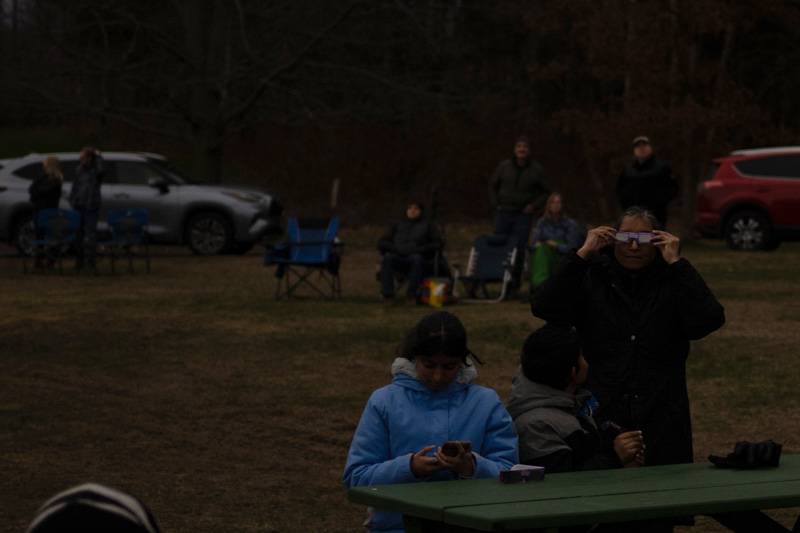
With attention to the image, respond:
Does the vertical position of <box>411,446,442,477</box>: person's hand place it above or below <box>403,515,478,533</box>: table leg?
above

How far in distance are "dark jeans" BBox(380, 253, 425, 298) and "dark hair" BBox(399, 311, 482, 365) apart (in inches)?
600

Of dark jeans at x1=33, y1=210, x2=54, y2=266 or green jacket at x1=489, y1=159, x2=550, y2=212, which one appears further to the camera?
dark jeans at x1=33, y1=210, x2=54, y2=266

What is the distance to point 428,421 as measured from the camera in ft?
18.4

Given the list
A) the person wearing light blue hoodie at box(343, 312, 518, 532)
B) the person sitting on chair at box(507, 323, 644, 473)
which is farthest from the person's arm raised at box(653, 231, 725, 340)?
the person wearing light blue hoodie at box(343, 312, 518, 532)

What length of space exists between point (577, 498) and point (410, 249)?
1563 centimetres

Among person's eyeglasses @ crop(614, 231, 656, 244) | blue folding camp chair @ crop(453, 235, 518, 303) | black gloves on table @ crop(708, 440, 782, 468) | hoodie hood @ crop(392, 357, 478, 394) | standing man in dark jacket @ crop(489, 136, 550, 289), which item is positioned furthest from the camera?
standing man in dark jacket @ crop(489, 136, 550, 289)

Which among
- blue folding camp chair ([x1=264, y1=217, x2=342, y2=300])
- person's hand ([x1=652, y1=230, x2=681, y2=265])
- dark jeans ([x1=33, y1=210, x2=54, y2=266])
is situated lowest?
dark jeans ([x1=33, y1=210, x2=54, y2=266])

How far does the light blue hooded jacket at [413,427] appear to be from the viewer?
18.3 feet

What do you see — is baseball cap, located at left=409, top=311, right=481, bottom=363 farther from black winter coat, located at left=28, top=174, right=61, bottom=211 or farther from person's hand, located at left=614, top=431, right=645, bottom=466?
black winter coat, located at left=28, top=174, right=61, bottom=211

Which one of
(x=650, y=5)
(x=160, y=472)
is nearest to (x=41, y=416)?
(x=160, y=472)


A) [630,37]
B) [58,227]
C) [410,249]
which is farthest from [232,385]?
[630,37]

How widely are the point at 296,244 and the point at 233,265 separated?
21.2 ft

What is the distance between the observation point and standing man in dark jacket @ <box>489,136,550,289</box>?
857 inches

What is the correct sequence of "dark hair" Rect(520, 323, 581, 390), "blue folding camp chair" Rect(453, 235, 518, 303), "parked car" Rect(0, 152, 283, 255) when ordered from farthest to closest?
"parked car" Rect(0, 152, 283, 255), "blue folding camp chair" Rect(453, 235, 518, 303), "dark hair" Rect(520, 323, 581, 390)
